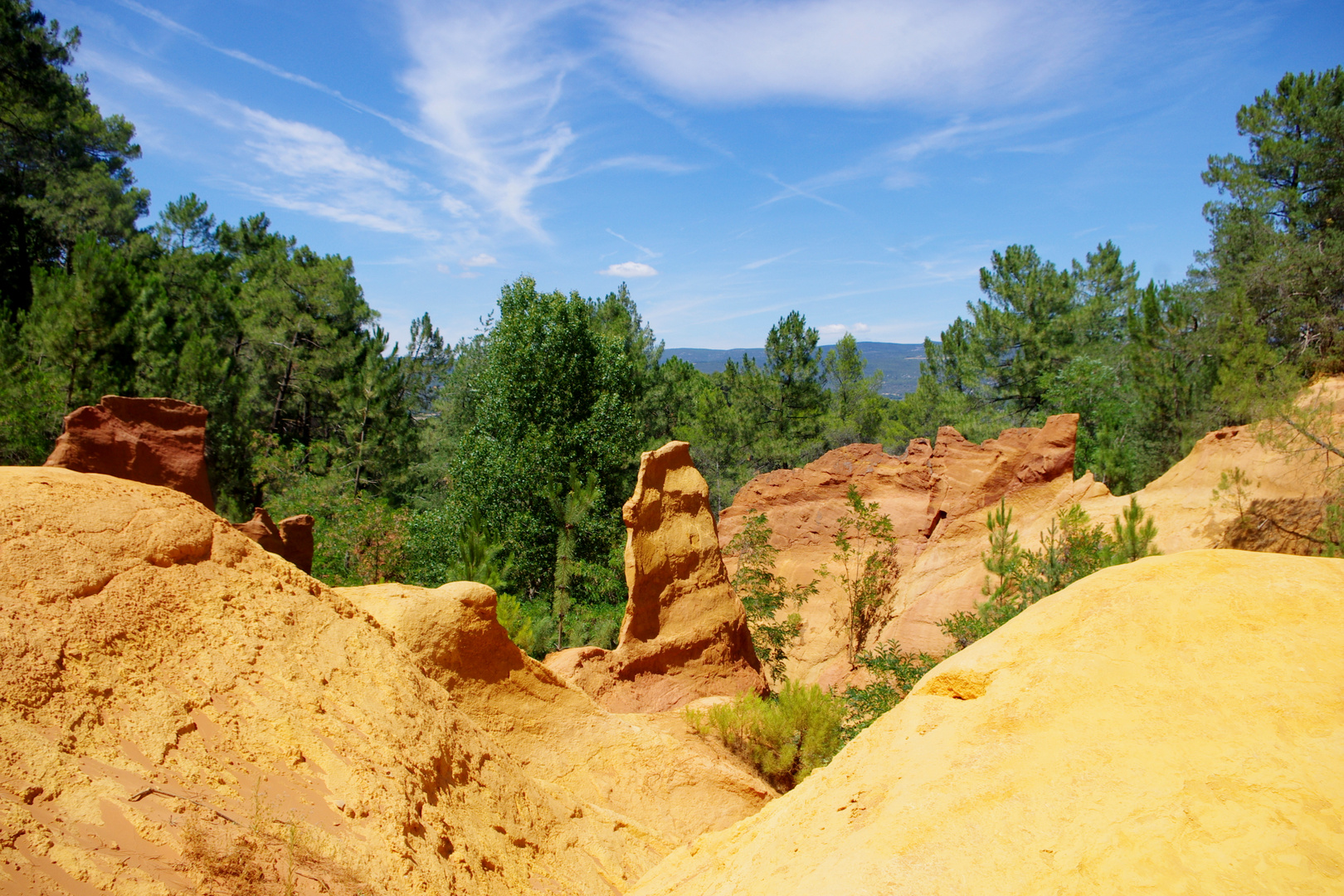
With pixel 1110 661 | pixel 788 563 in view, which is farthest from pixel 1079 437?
pixel 1110 661

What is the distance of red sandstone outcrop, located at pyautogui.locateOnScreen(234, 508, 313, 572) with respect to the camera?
12.3 m

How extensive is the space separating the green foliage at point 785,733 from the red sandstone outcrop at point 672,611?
210 cm

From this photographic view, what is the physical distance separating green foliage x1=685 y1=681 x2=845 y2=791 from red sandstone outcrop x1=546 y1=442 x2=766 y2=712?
2.10m

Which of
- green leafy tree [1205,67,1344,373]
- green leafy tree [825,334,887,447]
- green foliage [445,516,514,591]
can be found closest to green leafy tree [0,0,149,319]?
green foliage [445,516,514,591]

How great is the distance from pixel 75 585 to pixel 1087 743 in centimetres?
528

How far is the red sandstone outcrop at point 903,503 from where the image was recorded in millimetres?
17734

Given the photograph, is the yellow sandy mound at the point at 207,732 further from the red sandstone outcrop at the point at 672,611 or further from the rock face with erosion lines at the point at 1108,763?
the red sandstone outcrop at the point at 672,611

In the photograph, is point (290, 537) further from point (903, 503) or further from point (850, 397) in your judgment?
point (850, 397)

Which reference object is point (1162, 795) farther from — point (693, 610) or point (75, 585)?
point (693, 610)

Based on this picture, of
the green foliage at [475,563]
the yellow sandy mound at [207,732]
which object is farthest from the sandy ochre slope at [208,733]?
the green foliage at [475,563]

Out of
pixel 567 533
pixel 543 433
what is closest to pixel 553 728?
pixel 567 533

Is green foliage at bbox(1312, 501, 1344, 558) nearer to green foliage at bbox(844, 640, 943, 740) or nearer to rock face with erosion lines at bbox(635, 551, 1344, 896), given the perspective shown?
green foliage at bbox(844, 640, 943, 740)

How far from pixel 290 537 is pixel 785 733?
9325mm

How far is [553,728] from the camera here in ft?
28.4
